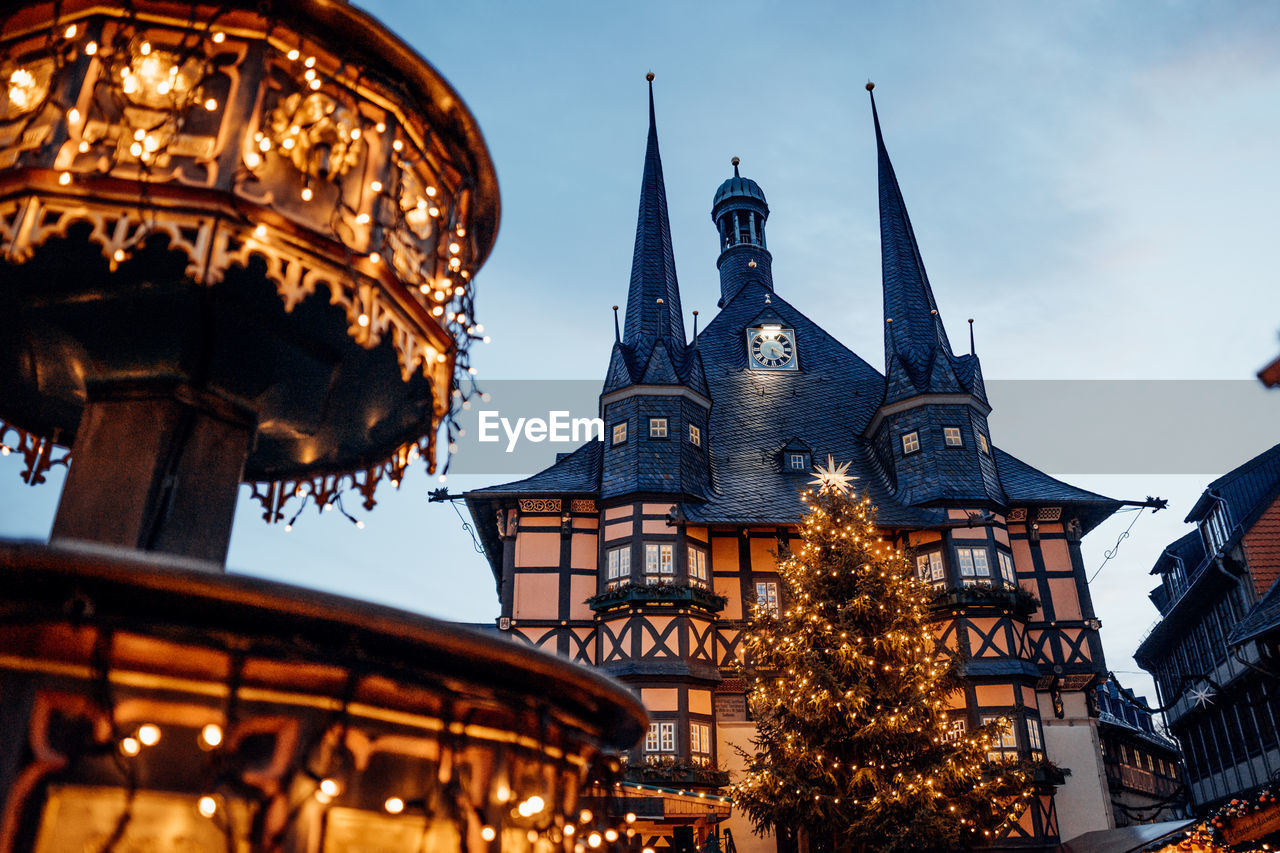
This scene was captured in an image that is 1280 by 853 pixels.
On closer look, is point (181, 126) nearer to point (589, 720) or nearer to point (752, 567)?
point (589, 720)

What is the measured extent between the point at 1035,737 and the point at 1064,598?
4.84m

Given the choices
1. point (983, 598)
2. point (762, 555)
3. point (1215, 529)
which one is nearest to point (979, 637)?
point (983, 598)

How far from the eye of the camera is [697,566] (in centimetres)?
2547

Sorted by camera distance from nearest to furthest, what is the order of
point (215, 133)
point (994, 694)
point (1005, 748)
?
point (215, 133)
point (1005, 748)
point (994, 694)

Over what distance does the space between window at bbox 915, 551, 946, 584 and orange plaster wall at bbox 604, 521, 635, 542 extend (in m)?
8.07

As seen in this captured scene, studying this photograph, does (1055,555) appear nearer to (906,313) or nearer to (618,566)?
(906,313)

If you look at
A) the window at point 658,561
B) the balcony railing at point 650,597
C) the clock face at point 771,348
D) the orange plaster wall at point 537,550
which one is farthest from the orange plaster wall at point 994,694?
the clock face at point 771,348

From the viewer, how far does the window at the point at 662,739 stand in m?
22.5

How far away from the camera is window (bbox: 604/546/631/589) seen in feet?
81.0

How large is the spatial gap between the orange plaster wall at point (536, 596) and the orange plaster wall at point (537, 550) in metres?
0.34

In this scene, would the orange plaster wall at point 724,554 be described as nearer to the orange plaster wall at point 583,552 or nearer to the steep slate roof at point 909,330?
the orange plaster wall at point 583,552

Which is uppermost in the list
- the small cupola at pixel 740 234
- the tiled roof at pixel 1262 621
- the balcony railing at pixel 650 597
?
the small cupola at pixel 740 234

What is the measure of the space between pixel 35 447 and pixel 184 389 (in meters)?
2.50

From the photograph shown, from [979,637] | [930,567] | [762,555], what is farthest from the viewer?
[762,555]
